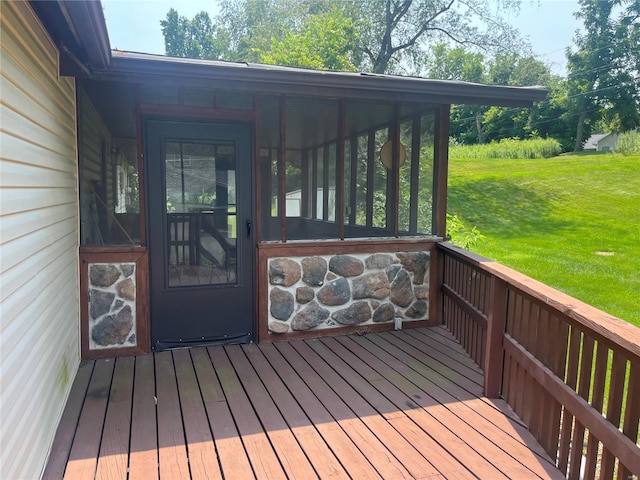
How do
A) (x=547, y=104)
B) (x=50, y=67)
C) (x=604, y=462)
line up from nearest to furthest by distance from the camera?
1. (x=604, y=462)
2. (x=50, y=67)
3. (x=547, y=104)

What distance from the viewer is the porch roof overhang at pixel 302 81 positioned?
280 cm

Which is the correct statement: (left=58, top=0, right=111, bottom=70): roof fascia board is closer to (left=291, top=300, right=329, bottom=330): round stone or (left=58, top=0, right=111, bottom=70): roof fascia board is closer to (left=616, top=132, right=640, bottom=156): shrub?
(left=291, top=300, right=329, bottom=330): round stone

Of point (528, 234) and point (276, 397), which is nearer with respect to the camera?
point (276, 397)

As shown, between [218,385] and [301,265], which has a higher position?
[301,265]

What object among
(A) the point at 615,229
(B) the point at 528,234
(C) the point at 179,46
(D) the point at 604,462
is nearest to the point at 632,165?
(A) the point at 615,229

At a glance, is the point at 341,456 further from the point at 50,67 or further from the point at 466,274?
the point at 50,67

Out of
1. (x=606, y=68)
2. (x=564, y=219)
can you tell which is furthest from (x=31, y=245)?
(x=606, y=68)

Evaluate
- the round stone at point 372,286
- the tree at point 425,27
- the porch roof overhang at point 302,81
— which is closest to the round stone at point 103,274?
the porch roof overhang at point 302,81

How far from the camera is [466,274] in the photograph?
3.51 meters

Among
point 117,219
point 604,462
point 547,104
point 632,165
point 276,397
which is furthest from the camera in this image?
point 547,104

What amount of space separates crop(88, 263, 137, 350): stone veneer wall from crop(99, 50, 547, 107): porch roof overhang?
4.42 feet

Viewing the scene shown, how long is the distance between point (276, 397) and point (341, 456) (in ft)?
2.30

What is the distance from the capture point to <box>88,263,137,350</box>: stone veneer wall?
3.24m

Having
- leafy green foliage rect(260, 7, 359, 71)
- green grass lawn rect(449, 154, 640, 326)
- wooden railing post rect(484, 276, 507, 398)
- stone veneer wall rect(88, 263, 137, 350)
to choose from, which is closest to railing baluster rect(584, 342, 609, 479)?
wooden railing post rect(484, 276, 507, 398)
